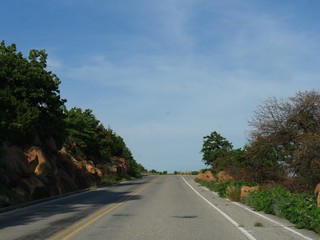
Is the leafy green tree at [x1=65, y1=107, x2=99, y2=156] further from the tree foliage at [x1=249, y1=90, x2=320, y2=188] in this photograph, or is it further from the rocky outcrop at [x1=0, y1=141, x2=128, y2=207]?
the tree foliage at [x1=249, y1=90, x2=320, y2=188]

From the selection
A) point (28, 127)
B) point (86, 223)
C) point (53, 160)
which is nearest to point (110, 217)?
point (86, 223)

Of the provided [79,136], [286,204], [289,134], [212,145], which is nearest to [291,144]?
[289,134]

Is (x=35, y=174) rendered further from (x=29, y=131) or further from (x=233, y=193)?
(x=233, y=193)

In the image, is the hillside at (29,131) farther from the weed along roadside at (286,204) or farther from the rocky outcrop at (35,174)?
the weed along roadside at (286,204)

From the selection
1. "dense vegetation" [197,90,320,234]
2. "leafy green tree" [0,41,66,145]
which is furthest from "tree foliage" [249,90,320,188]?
"leafy green tree" [0,41,66,145]

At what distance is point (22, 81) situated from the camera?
99.2 feet

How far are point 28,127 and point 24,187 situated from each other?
12.7 feet

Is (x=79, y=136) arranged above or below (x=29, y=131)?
above

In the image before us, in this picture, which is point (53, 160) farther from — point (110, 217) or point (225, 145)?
point (225, 145)

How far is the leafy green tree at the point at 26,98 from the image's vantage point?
28547mm

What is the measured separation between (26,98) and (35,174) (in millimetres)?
5232

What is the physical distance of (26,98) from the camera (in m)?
29.8

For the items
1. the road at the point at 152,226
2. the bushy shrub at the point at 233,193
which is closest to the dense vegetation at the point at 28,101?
the road at the point at 152,226

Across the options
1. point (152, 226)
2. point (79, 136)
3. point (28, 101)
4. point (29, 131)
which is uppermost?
point (79, 136)
